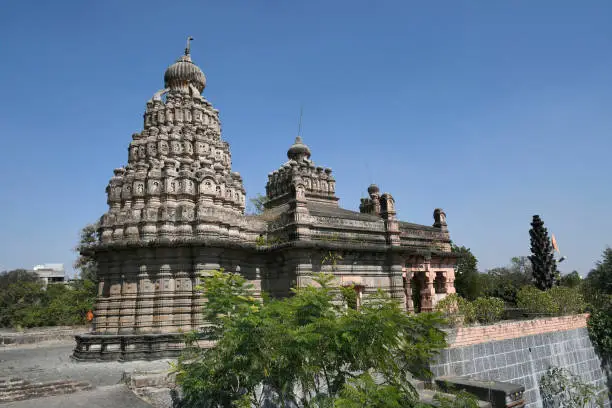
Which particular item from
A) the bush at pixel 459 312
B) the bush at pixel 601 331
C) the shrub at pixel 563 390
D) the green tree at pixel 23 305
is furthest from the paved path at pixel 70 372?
the bush at pixel 601 331

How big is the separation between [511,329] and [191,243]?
12795 millimetres

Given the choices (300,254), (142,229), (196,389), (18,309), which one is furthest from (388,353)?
(18,309)

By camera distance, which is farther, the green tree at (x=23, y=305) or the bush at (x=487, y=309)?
the green tree at (x=23, y=305)

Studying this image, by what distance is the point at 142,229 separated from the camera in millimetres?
18125

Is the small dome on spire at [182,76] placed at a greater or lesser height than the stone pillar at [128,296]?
greater

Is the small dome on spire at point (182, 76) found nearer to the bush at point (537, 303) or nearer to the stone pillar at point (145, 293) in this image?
the stone pillar at point (145, 293)

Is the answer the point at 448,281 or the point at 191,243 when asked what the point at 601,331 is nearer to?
the point at 448,281

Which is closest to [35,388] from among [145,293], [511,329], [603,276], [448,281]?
[145,293]

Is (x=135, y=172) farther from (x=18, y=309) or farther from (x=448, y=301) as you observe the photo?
(x=18, y=309)

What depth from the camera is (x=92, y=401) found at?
978 cm

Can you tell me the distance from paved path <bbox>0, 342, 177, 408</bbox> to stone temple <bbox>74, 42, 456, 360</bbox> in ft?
4.16

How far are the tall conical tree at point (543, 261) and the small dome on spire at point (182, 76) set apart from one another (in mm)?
30611

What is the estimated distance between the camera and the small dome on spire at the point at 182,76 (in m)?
23.8

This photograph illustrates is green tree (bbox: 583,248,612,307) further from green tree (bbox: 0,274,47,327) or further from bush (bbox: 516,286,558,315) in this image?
green tree (bbox: 0,274,47,327)
